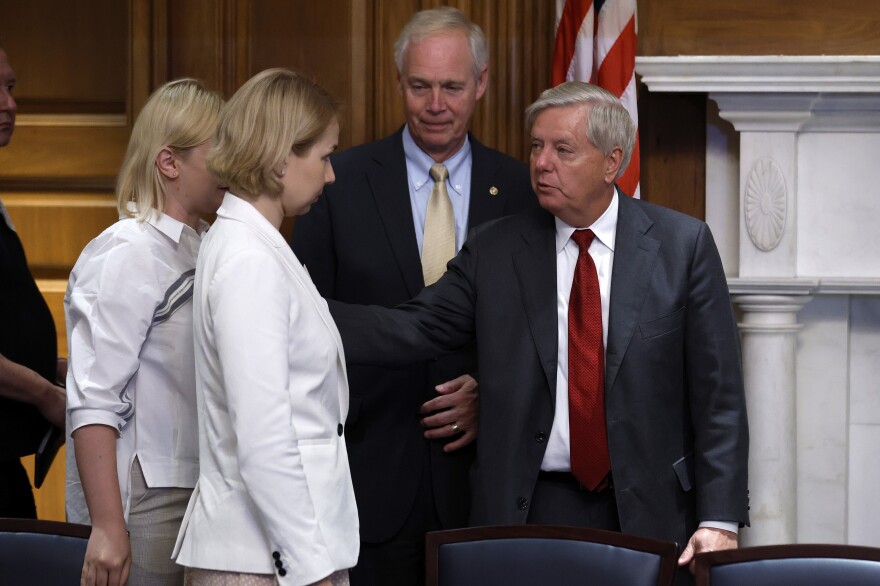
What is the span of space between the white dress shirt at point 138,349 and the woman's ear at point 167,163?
9 cm

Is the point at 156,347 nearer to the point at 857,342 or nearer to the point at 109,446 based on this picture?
the point at 109,446

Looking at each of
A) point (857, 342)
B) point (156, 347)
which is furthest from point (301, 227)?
point (857, 342)

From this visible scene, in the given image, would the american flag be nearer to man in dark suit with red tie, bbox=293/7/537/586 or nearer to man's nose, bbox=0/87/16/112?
man in dark suit with red tie, bbox=293/7/537/586

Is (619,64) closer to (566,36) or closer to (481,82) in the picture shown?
(566,36)

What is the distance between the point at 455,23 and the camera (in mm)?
2818

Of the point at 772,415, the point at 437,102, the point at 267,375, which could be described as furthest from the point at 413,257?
the point at 772,415

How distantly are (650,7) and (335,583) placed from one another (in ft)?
7.15

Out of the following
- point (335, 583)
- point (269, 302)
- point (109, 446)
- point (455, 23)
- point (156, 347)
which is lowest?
point (335, 583)

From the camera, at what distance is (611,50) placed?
311 centimetres

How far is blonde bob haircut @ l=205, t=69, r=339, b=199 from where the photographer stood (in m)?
1.86

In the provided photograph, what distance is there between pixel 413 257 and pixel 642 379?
0.73m

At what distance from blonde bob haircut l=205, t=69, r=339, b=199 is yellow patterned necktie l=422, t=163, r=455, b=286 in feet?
3.00

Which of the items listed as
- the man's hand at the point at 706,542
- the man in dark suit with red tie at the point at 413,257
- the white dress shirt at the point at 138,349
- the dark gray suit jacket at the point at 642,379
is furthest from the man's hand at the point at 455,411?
the white dress shirt at the point at 138,349

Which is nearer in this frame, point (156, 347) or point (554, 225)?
point (156, 347)
